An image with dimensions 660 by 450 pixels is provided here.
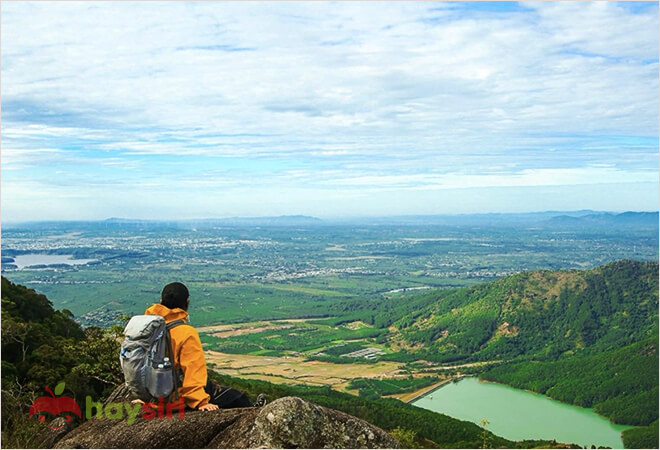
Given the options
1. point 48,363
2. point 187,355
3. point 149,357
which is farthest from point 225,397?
point 48,363

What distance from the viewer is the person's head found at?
14.9 feet

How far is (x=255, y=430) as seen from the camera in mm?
4500

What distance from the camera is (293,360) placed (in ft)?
199

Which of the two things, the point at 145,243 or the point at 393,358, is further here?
the point at 145,243

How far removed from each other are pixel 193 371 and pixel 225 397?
2.18 ft

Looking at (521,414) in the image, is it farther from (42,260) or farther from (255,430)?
(42,260)

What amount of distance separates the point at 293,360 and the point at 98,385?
47.4 m

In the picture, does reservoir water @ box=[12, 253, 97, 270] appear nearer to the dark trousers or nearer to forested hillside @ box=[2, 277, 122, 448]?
forested hillside @ box=[2, 277, 122, 448]

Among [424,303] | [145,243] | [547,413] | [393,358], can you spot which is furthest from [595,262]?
[145,243]

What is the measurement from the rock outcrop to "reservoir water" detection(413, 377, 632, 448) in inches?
1461

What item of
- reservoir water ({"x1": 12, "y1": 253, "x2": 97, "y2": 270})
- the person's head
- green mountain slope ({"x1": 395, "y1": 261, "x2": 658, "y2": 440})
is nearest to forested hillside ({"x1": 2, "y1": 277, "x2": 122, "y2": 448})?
the person's head

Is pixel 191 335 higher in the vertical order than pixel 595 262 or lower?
higher

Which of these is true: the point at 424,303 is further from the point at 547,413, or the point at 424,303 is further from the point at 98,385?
the point at 98,385

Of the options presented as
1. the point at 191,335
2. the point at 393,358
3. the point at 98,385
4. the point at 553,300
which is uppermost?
the point at 191,335
